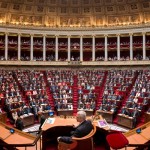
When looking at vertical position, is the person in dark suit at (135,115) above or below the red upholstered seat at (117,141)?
below

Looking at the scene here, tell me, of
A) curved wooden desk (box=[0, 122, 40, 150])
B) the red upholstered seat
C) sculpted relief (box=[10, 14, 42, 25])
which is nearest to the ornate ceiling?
sculpted relief (box=[10, 14, 42, 25])

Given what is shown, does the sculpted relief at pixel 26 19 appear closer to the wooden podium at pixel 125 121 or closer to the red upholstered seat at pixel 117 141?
the wooden podium at pixel 125 121

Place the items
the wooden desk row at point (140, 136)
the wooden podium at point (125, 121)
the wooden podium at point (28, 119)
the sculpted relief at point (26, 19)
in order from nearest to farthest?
the wooden desk row at point (140, 136)
the wooden podium at point (125, 121)
the wooden podium at point (28, 119)
the sculpted relief at point (26, 19)

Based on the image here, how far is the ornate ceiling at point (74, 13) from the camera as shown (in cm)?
3403

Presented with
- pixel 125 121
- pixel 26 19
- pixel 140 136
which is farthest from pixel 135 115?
pixel 26 19

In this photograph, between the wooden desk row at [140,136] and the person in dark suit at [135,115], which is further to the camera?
the person in dark suit at [135,115]

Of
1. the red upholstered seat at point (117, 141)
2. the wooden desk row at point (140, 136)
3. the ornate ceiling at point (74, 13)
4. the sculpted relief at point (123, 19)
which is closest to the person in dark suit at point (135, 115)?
the wooden desk row at point (140, 136)

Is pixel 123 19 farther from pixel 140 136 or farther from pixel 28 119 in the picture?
pixel 140 136

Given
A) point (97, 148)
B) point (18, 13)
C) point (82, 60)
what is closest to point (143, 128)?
point (97, 148)

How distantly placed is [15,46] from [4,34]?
7.32 feet

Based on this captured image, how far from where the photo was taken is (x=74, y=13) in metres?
35.8

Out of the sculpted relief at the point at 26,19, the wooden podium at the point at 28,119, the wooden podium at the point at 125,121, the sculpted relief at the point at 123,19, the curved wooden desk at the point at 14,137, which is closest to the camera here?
the curved wooden desk at the point at 14,137

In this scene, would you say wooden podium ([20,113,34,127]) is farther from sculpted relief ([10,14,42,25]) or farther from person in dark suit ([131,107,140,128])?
sculpted relief ([10,14,42,25])

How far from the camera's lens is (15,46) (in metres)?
34.2
